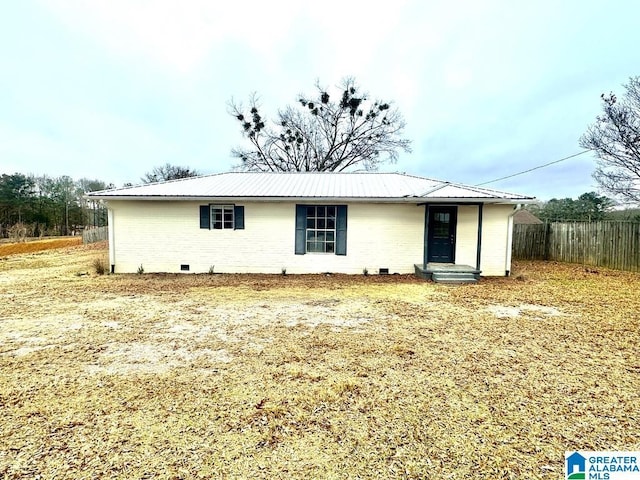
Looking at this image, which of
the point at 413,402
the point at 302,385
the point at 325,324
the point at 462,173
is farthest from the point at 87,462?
the point at 462,173

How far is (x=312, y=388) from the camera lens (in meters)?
2.98

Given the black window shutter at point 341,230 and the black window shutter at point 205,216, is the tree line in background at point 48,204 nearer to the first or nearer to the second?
the black window shutter at point 205,216

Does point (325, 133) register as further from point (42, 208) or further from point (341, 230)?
point (42, 208)

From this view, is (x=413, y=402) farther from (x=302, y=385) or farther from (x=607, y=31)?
(x=607, y=31)

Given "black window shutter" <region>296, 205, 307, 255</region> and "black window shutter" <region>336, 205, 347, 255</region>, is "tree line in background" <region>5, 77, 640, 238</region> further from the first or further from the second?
"black window shutter" <region>336, 205, 347, 255</region>

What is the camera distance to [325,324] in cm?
502

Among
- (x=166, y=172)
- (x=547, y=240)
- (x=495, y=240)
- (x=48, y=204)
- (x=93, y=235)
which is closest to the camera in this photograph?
(x=495, y=240)

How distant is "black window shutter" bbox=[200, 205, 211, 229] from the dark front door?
6.91 m

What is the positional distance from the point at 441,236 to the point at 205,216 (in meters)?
7.47

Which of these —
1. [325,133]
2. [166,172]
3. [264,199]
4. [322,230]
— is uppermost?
[325,133]

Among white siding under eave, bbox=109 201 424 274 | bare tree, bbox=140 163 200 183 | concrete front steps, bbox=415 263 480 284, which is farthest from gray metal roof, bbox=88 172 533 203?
bare tree, bbox=140 163 200 183

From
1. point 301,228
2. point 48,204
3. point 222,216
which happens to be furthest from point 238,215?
point 48,204

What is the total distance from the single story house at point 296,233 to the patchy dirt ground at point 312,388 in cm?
358

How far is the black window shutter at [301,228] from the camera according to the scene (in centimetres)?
975
